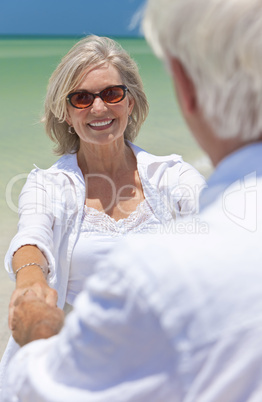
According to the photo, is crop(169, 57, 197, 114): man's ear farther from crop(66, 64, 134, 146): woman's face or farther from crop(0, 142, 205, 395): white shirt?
crop(66, 64, 134, 146): woman's face

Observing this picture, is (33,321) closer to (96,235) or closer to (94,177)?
(96,235)

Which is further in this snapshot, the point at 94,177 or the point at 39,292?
the point at 94,177

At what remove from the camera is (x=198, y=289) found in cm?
79

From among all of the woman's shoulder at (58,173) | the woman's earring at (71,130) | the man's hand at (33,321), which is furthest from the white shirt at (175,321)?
the woman's earring at (71,130)

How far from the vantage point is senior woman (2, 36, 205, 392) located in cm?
255

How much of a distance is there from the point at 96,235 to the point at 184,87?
65.0 inches

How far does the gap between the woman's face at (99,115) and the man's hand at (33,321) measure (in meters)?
1.42

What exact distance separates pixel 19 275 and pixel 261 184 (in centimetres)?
145

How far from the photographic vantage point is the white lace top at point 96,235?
8.38 ft

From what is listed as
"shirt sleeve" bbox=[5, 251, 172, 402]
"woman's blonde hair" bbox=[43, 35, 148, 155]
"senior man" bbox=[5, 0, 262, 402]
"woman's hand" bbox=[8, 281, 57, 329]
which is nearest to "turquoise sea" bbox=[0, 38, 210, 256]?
"woman's blonde hair" bbox=[43, 35, 148, 155]

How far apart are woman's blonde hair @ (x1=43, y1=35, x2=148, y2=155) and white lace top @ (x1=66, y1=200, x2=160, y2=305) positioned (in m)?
0.53

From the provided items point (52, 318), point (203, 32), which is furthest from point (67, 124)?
point (203, 32)

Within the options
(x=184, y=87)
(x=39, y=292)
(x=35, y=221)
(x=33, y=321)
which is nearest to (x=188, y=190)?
(x=35, y=221)

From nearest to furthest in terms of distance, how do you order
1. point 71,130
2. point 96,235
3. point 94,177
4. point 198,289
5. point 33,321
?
point 198,289 → point 33,321 → point 96,235 → point 94,177 → point 71,130
